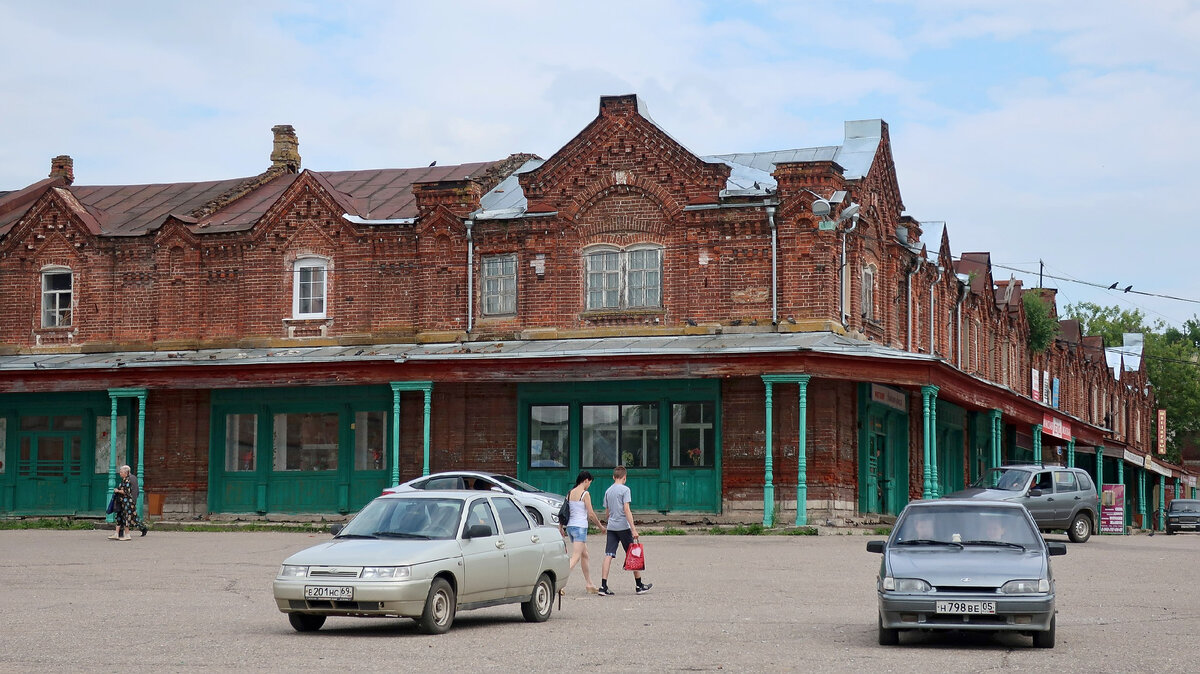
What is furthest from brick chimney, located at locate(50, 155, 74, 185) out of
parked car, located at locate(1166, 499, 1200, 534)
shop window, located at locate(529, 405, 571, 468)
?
parked car, located at locate(1166, 499, 1200, 534)

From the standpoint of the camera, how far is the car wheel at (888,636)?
12973mm

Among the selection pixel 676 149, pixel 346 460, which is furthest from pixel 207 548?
pixel 676 149

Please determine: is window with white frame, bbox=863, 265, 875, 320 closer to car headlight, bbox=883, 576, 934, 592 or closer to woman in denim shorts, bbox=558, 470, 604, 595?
woman in denim shorts, bbox=558, 470, 604, 595

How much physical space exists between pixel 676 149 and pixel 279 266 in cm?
959

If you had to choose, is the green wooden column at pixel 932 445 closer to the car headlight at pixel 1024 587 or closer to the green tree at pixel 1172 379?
the car headlight at pixel 1024 587

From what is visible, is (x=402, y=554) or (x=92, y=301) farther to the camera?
(x=92, y=301)

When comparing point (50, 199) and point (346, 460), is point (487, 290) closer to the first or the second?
point (346, 460)

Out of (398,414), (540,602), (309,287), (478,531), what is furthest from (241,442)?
(478,531)

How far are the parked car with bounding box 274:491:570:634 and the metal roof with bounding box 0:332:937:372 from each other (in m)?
13.7

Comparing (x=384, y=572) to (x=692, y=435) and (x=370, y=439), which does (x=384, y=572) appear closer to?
(x=692, y=435)

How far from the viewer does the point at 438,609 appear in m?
13.4

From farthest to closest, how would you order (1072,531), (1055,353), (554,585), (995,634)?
(1055,353), (1072,531), (554,585), (995,634)

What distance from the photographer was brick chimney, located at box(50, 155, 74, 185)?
40188 millimetres

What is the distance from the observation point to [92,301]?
35.3 metres
